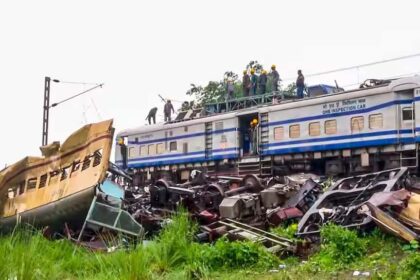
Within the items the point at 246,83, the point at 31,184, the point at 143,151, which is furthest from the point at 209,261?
the point at 143,151

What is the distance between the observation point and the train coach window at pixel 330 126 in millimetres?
20969

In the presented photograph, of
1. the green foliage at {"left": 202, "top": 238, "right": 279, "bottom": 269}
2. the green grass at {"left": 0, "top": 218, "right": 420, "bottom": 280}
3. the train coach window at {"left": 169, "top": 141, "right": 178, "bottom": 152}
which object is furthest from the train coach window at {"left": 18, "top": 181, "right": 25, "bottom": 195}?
the train coach window at {"left": 169, "top": 141, "right": 178, "bottom": 152}

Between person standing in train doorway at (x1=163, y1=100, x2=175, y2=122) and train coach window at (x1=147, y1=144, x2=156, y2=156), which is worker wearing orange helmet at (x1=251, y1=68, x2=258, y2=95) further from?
train coach window at (x1=147, y1=144, x2=156, y2=156)

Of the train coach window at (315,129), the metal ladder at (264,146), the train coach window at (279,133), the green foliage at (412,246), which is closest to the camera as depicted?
the green foliage at (412,246)

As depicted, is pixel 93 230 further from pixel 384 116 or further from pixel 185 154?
pixel 185 154

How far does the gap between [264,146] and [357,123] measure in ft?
14.5

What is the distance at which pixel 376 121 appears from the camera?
64.5 feet

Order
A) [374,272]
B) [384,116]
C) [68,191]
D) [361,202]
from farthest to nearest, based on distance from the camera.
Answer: [384,116] → [68,191] → [361,202] → [374,272]

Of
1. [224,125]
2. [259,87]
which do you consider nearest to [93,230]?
[224,125]

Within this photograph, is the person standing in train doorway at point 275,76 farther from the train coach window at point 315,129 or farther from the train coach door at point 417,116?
the train coach door at point 417,116

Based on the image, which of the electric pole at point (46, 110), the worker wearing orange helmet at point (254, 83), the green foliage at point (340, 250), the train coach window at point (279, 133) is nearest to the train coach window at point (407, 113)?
the train coach window at point (279, 133)

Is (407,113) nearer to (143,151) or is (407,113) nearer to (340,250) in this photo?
(340,250)

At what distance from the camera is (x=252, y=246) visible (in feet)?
28.5

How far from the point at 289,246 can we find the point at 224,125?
1612cm
